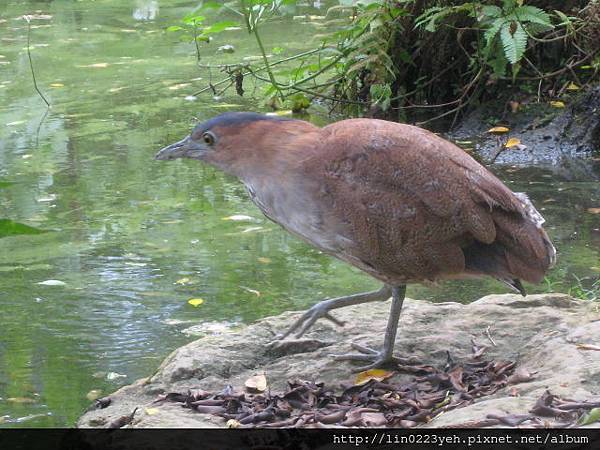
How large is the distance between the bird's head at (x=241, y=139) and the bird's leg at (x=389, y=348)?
77 centimetres

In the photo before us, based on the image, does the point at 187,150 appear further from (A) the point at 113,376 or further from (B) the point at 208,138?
(A) the point at 113,376

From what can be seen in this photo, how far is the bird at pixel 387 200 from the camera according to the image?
13.5 feet

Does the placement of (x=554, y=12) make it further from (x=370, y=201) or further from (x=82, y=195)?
(x=370, y=201)

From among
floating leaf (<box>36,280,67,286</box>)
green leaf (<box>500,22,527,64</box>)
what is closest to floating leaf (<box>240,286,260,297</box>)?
floating leaf (<box>36,280,67,286</box>)

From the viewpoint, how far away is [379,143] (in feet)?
13.6

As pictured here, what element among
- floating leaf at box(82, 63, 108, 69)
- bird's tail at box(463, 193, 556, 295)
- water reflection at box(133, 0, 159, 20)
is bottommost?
floating leaf at box(82, 63, 108, 69)

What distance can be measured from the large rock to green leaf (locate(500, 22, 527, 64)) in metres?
2.89

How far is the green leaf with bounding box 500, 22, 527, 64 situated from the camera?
7625 mm

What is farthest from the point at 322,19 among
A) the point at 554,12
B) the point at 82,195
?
the point at 82,195

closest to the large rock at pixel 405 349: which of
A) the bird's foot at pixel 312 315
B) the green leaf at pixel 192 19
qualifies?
the bird's foot at pixel 312 315

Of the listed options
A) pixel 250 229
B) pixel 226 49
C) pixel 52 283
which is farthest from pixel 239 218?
pixel 226 49

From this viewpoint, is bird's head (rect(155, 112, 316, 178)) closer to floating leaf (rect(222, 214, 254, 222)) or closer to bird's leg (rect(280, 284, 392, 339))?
bird's leg (rect(280, 284, 392, 339))

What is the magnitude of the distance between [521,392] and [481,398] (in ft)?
0.58

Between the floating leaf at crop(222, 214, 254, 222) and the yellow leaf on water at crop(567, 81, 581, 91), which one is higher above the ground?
the yellow leaf on water at crop(567, 81, 581, 91)
